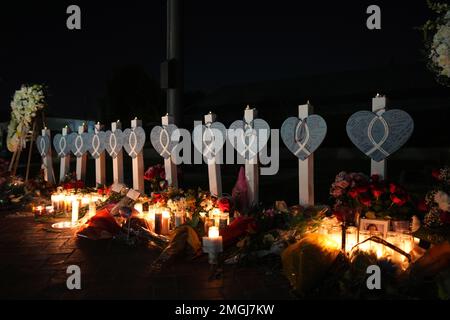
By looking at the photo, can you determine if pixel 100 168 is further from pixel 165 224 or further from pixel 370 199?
pixel 370 199

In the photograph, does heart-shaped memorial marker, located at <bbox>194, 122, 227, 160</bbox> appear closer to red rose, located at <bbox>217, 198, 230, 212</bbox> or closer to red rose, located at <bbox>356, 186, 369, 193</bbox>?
red rose, located at <bbox>217, 198, 230, 212</bbox>

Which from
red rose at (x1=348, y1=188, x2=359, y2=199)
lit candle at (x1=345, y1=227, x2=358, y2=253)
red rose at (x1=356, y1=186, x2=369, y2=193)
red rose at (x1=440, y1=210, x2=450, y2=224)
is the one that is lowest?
lit candle at (x1=345, y1=227, x2=358, y2=253)

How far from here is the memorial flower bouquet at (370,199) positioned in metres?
4.29

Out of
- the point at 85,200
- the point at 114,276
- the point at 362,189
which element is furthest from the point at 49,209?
the point at 362,189

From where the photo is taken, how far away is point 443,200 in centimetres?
385

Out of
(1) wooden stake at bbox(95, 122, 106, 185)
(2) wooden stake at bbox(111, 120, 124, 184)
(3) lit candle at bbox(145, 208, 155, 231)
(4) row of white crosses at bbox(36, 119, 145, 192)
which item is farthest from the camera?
(1) wooden stake at bbox(95, 122, 106, 185)

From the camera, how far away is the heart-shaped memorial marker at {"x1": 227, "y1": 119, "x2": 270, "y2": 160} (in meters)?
6.04

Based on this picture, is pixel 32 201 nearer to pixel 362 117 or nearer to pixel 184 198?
pixel 184 198

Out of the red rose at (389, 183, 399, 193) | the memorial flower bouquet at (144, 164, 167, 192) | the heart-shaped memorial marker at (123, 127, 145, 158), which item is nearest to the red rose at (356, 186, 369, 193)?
the red rose at (389, 183, 399, 193)

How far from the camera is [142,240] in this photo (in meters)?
5.79

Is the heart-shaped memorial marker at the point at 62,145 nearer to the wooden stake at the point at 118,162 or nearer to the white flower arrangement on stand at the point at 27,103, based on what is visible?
the white flower arrangement on stand at the point at 27,103

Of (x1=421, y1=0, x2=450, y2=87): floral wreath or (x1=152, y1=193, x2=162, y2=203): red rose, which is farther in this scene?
(x1=152, y1=193, x2=162, y2=203): red rose

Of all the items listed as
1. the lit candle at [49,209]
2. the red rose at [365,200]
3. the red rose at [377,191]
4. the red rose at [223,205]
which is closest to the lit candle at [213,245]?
the red rose at [223,205]
